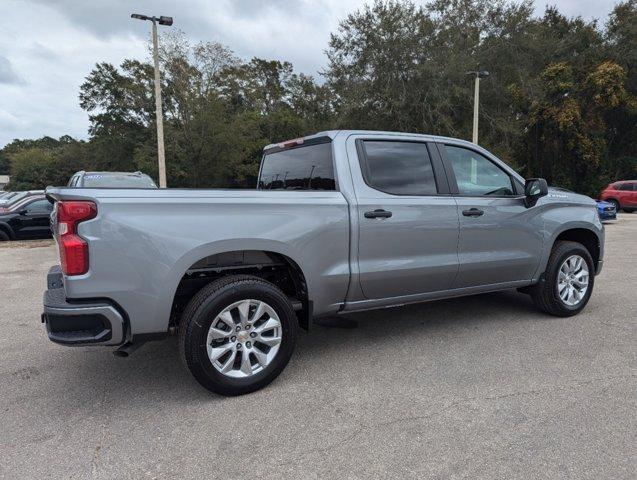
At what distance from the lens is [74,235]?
2.85m

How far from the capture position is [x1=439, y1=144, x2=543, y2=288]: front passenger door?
4.32 metres

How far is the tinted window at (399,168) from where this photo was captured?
13.0ft

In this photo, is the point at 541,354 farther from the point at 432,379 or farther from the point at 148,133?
the point at 148,133

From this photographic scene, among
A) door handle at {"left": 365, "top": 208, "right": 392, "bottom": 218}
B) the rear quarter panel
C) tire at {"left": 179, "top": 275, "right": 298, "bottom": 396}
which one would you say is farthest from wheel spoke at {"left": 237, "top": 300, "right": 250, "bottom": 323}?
door handle at {"left": 365, "top": 208, "right": 392, "bottom": 218}

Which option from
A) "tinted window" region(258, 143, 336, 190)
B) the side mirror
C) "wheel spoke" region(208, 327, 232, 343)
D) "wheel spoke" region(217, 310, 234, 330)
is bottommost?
"wheel spoke" region(208, 327, 232, 343)

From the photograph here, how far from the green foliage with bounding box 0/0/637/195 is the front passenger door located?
65.4ft

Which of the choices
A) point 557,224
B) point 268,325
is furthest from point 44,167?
point 557,224

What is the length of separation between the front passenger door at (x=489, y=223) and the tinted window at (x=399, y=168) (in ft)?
0.83

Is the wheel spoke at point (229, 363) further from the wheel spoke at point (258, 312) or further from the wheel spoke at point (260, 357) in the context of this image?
the wheel spoke at point (258, 312)

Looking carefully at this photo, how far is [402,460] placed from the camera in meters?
2.57

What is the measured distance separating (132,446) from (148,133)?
30354mm

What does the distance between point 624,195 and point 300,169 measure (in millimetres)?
23806

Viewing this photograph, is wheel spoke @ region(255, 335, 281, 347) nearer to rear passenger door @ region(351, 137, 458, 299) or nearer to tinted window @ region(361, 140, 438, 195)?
rear passenger door @ region(351, 137, 458, 299)

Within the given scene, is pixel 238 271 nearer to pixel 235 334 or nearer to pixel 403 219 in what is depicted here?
pixel 235 334
